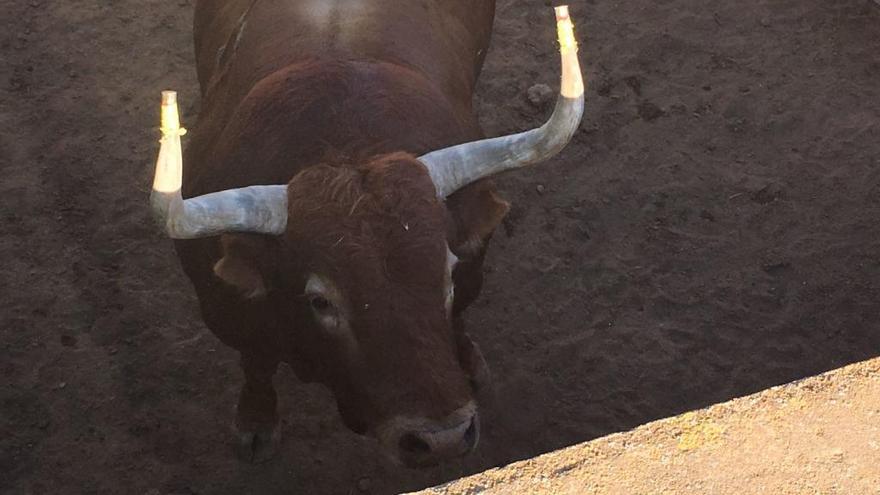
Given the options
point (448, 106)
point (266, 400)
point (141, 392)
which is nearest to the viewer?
point (448, 106)

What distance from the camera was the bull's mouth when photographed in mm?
2699

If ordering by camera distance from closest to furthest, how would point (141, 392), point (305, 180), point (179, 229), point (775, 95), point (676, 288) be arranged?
point (179, 229) < point (305, 180) < point (141, 392) < point (676, 288) < point (775, 95)

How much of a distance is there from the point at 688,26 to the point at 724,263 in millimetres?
1982

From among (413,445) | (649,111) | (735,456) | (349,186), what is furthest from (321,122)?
(649,111)

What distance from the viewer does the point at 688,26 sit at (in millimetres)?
6035

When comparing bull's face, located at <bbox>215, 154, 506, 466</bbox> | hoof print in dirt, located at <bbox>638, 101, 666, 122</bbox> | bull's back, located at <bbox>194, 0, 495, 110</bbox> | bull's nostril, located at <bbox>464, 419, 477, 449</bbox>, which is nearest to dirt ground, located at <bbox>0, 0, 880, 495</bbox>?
hoof print in dirt, located at <bbox>638, 101, 666, 122</bbox>

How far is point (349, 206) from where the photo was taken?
2.68 metres

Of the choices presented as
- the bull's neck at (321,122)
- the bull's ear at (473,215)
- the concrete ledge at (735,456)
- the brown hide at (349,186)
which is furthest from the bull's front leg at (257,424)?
the concrete ledge at (735,456)

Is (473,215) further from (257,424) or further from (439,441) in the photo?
(257,424)

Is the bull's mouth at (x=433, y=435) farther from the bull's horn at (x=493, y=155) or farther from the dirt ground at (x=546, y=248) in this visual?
the dirt ground at (x=546, y=248)

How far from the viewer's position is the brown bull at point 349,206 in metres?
2.64

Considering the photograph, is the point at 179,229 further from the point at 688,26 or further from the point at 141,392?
the point at 688,26

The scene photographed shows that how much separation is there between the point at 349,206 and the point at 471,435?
807 mm

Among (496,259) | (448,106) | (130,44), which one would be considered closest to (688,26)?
(496,259)
